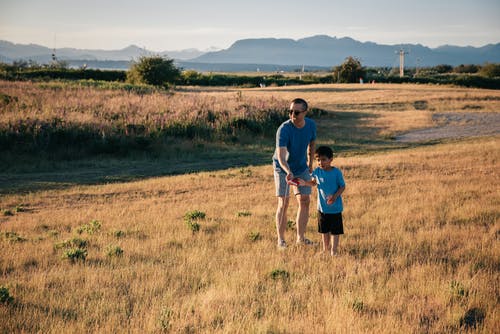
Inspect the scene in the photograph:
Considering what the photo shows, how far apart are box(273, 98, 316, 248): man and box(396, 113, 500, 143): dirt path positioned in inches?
803

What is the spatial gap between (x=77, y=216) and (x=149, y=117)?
45.0 ft

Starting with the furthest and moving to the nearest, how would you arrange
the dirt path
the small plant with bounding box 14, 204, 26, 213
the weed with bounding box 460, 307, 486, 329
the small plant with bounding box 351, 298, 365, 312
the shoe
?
the dirt path → the small plant with bounding box 14, 204, 26, 213 → the shoe → the small plant with bounding box 351, 298, 365, 312 → the weed with bounding box 460, 307, 486, 329

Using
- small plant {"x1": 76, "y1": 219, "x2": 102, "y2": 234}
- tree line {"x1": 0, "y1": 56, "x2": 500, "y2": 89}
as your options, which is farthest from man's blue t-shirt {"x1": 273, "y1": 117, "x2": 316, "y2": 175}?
tree line {"x1": 0, "y1": 56, "x2": 500, "y2": 89}

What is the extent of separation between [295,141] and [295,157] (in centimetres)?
27

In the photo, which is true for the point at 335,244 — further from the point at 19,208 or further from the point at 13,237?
the point at 19,208

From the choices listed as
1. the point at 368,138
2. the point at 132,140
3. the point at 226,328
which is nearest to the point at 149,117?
the point at 132,140

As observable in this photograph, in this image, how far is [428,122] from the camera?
33.2 meters

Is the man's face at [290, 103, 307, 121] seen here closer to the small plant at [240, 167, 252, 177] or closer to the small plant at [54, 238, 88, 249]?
the small plant at [54, 238, 88, 249]

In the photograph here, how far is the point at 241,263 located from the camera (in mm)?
6895

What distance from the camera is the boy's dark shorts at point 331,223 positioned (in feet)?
23.5

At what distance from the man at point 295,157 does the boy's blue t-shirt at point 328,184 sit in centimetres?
40

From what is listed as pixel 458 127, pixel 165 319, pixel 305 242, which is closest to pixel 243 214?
Answer: pixel 305 242

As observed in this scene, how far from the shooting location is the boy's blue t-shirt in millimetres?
Answer: 7042

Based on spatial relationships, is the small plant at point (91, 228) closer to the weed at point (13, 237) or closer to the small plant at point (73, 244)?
the small plant at point (73, 244)
